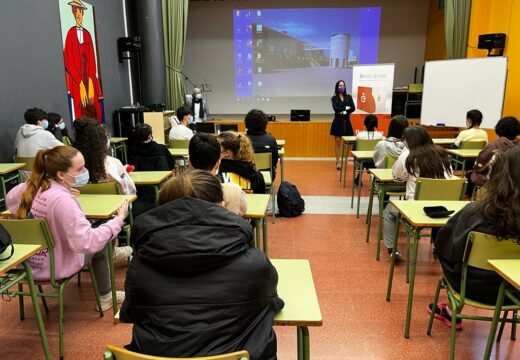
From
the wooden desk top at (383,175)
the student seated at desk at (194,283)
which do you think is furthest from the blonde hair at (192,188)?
the wooden desk top at (383,175)

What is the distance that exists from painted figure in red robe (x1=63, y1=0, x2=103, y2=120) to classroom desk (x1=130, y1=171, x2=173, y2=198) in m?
2.95

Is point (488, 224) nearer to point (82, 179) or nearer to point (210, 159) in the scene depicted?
point (210, 159)

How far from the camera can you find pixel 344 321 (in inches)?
103

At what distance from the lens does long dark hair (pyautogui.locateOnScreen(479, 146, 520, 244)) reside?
171cm

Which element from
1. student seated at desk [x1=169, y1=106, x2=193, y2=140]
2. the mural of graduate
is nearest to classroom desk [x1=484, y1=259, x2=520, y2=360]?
student seated at desk [x1=169, y1=106, x2=193, y2=140]

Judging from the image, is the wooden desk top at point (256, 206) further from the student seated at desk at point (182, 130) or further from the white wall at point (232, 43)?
the white wall at point (232, 43)

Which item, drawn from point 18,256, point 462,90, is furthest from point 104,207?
point 462,90

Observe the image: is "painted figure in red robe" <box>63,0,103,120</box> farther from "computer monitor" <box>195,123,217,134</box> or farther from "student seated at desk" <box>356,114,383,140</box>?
"student seated at desk" <box>356,114,383,140</box>

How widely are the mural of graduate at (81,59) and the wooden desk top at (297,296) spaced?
5.30 meters

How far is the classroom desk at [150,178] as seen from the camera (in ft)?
11.2

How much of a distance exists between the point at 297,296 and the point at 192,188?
23.3 inches

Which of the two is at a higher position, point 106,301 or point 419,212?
point 419,212

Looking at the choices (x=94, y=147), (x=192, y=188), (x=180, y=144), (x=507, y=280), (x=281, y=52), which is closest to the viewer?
(x=192, y=188)

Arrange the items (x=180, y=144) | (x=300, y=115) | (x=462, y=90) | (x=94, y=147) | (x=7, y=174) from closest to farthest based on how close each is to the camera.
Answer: (x=94, y=147), (x=7, y=174), (x=180, y=144), (x=462, y=90), (x=300, y=115)
